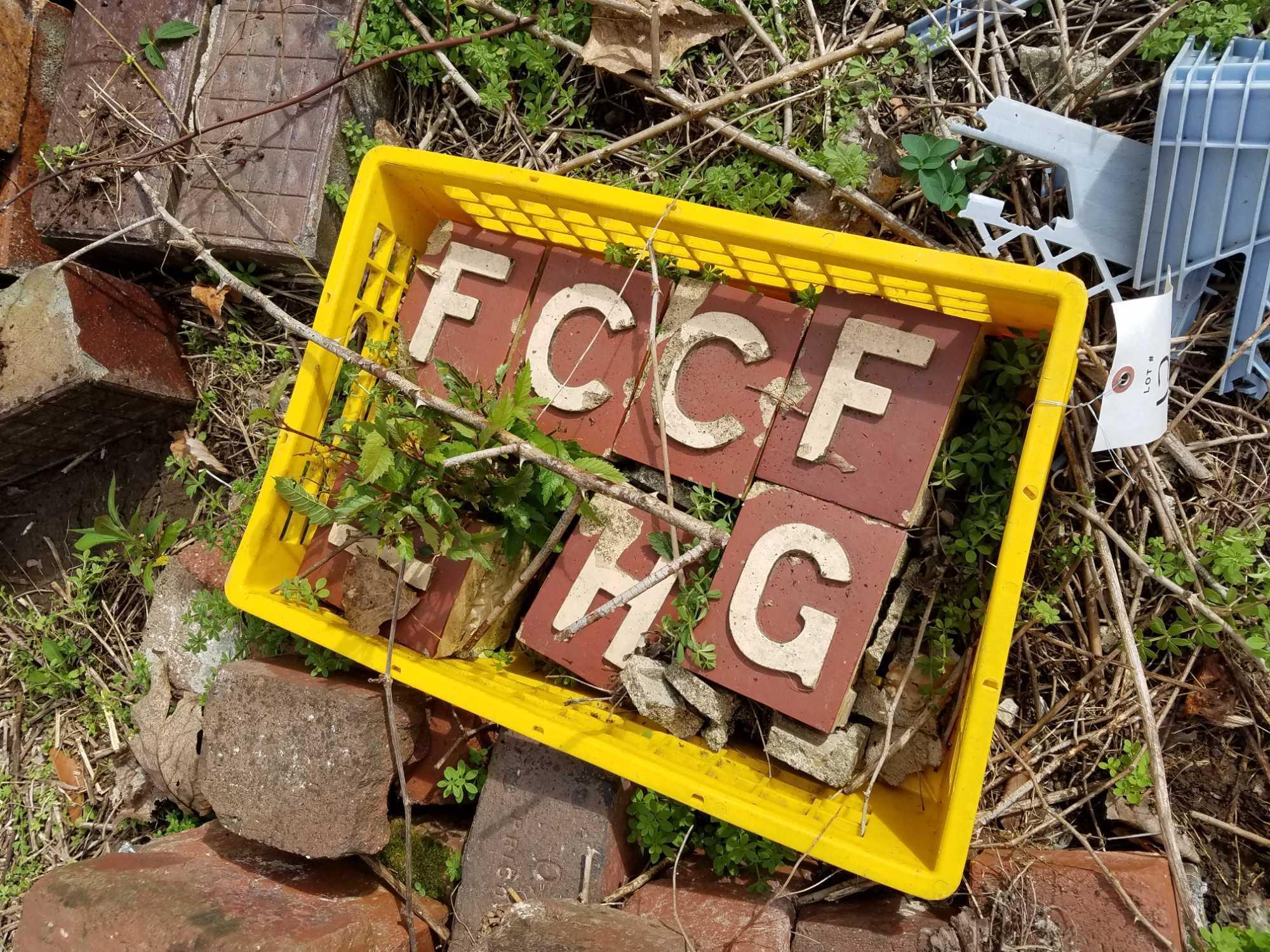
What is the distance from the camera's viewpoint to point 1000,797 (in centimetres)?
270

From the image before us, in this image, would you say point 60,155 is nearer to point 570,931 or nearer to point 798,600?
point 798,600

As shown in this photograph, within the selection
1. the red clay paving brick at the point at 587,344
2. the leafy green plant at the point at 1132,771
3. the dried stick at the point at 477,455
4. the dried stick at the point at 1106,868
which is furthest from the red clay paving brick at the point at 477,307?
the leafy green plant at the point at 1132,771

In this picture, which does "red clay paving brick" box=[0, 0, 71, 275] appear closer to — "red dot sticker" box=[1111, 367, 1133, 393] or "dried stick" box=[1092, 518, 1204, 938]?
"red dot sticker" box=[1111, 367, 1133, 393]

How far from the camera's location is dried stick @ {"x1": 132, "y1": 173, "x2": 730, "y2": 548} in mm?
2350

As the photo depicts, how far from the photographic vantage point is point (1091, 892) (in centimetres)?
237

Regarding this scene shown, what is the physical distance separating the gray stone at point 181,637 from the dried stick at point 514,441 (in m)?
1.36

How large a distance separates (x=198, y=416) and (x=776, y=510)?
2.46 m

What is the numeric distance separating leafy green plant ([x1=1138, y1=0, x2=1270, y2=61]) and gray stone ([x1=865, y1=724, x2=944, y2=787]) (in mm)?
2146

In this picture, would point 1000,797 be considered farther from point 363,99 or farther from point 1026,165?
point 363,99

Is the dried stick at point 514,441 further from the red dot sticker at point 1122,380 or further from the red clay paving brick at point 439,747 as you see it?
the red dot sticker at point 1122,380

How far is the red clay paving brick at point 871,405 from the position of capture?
235 cm

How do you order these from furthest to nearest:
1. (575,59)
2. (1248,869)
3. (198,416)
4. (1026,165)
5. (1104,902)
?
(198,416) < (575,59) < (1026,165) < (1248,869) < (1104,902)

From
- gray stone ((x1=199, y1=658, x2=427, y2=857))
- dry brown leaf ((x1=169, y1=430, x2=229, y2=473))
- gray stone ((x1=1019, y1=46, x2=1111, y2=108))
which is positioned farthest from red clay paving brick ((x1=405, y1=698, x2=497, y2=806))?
gray stone ((x1=1019, y1=46, x2=1111, y2=108))

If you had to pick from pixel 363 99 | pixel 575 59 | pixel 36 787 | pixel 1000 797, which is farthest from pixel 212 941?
pixel 575 59
